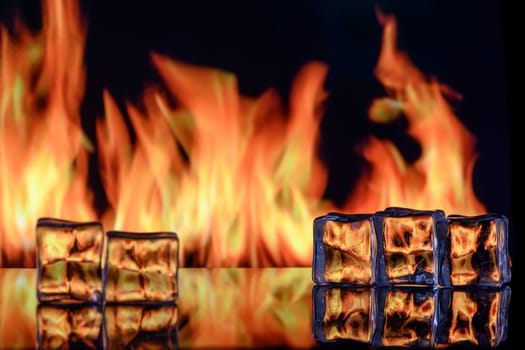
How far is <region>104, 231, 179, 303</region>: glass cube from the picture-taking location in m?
1.49

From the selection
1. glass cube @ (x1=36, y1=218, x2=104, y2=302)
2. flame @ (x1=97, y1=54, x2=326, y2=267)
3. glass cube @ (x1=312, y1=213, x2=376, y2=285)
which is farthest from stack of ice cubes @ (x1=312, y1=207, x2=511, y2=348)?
flame @ (x1=97, y1=54, x2=326, y2=267)

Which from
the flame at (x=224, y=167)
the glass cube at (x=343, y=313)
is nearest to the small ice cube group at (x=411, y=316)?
the glass cube at (x=343, y=313)

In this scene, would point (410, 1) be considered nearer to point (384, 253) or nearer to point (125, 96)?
point (125, 96)

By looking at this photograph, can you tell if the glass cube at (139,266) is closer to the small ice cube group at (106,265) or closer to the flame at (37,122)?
the small ice cube group at (106,265)

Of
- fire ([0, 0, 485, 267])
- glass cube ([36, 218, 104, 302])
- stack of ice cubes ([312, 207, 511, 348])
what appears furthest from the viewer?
fire ([0, 0, 485, 267])

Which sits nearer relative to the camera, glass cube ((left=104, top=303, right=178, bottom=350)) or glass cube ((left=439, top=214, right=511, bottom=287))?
glass cube ((left=104, top=303, right=178, bottom=350))

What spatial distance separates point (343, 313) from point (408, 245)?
29 cm

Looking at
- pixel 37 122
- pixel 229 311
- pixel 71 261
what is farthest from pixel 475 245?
pixel 37 122

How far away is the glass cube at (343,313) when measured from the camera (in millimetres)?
1222

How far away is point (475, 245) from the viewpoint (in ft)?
5.51

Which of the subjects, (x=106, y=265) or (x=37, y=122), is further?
(x=37, y=122)

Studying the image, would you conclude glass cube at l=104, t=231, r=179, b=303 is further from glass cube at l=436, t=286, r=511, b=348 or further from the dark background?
the dark background

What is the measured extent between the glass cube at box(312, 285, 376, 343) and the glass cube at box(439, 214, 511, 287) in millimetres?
171

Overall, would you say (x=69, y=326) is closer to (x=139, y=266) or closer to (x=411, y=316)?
(x=139, y=266)
